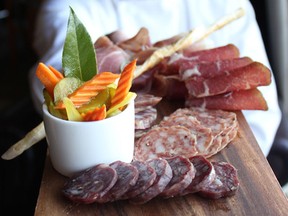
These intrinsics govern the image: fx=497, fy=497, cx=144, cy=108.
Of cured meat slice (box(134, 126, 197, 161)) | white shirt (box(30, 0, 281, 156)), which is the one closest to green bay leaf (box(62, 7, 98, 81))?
cured meat slice (box(134, 126, 197, 161))

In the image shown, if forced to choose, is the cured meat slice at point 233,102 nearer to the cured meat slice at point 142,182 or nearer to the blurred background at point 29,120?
the cured meat slice at point 142,182

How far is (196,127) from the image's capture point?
108 cm

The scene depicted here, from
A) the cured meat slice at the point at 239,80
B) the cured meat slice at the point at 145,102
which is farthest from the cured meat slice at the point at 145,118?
the cured meat slice at the point at 239,80

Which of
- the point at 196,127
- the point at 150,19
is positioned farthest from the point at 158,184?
the point at 150,19

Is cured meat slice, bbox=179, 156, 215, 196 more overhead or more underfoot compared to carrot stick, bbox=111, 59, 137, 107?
more underfoot

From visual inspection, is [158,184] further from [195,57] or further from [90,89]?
[195,57]

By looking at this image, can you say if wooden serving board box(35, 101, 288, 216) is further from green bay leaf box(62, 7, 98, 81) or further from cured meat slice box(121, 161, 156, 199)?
green bay leaf box(62, 7, 98, 81)

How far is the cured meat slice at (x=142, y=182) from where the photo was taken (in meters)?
0.86

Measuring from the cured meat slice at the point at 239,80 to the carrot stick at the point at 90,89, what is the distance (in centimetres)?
34

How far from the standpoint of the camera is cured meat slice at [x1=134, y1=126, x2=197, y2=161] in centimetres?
101

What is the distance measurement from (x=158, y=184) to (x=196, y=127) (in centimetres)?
24

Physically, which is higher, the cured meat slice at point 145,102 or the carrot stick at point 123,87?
the carrot stick at point 123,87

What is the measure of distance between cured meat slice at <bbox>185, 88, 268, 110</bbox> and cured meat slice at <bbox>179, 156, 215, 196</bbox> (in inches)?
11.9

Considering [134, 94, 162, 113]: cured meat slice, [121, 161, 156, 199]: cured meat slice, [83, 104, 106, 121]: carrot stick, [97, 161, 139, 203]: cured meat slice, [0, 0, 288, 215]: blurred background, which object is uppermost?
[83, 104, 106, 121]: carrot stick
